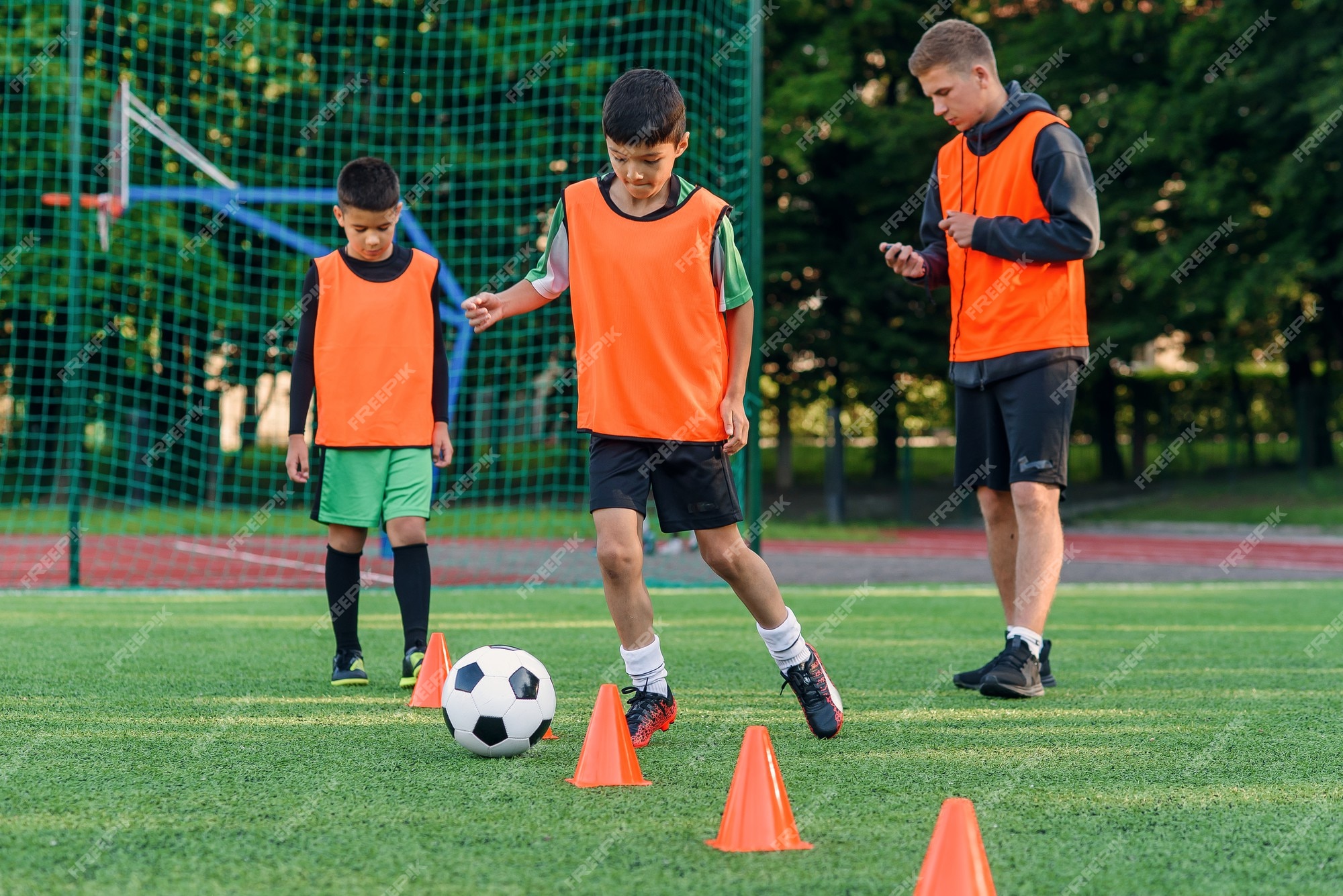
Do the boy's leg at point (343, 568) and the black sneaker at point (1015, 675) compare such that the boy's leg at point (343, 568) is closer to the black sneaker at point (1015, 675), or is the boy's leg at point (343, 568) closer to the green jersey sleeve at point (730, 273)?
the green jersey sleeve at point (730, 273)

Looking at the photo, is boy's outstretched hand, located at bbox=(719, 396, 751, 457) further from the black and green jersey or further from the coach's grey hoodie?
the coach's grey hoodie

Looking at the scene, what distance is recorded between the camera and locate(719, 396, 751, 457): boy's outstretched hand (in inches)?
136

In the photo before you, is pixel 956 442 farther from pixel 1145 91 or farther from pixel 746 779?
pixel 1145 91

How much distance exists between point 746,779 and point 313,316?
278 centimetres

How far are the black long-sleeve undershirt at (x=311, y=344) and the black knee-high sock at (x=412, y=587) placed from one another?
0.50 meters

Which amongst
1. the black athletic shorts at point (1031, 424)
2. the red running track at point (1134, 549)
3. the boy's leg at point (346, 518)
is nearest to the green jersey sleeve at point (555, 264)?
the boy's leg at point (346, 518)

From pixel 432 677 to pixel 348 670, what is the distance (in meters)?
0.50

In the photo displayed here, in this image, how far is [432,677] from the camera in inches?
158

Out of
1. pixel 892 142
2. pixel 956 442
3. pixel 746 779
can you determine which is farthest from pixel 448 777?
pixel 892 142

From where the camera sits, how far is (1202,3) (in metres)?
19.0

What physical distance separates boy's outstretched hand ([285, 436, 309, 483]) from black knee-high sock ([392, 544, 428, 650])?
434 mm

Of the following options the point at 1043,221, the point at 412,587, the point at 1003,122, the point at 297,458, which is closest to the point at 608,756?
the point at 412,587

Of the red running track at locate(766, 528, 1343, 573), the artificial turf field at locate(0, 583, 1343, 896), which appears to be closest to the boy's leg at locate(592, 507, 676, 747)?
the artificial turf field at locate(0, 583, 1343, 896)

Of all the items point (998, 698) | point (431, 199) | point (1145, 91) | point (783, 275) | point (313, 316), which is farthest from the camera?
point (783, 275)
